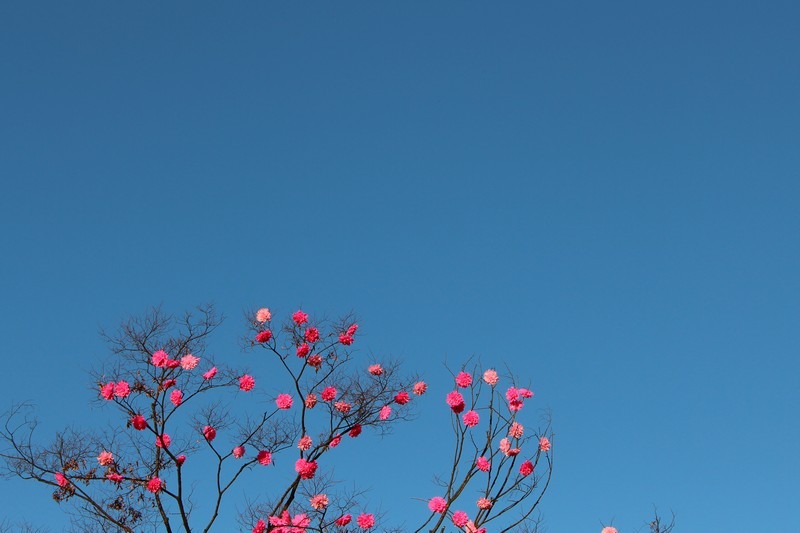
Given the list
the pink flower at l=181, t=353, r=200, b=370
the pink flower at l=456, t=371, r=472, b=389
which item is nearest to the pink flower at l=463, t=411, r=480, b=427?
the pink flower at l=456, t=371, r=472, b=389

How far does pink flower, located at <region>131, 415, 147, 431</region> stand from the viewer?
11.5 m

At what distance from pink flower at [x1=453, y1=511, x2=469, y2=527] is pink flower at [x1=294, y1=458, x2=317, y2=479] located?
209 centimetres

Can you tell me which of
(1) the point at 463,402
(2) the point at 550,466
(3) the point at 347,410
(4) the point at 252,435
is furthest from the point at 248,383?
(2) the point at 550,466

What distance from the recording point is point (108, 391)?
11.4 metres

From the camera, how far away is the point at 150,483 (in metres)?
11.2

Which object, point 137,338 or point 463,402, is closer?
point 463,402

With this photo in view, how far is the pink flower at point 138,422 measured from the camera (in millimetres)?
11477

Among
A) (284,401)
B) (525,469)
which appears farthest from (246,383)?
(525,469)

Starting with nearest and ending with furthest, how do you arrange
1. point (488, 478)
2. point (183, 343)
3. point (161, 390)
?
point (488, 478)
point (161, 390)
point (183, 343)

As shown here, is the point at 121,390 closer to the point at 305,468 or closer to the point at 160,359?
the point at 160,359

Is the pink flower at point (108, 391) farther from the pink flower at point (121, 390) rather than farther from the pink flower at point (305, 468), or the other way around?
the pink flower at point (305, 468)

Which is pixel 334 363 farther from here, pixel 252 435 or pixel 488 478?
pixel 488 478

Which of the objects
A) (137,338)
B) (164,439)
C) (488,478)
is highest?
(137,338)

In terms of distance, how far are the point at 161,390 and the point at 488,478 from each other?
4.74m
